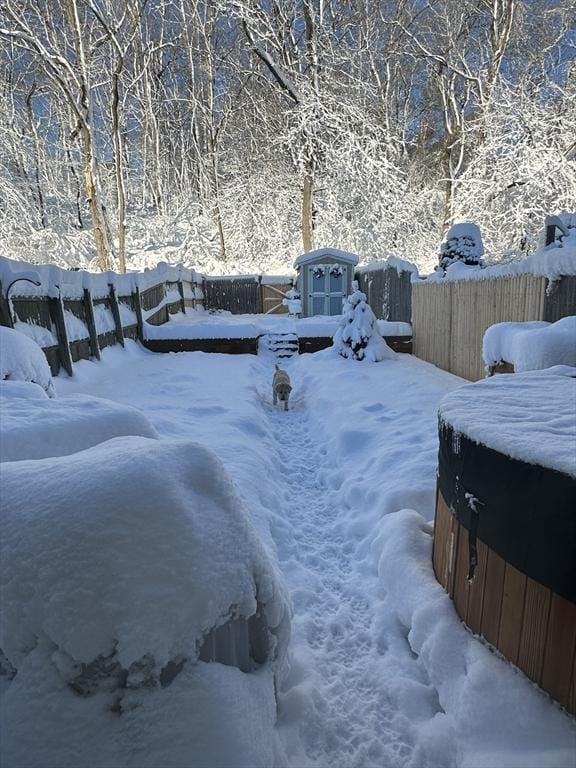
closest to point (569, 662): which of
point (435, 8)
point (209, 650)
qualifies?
point (209, 650)

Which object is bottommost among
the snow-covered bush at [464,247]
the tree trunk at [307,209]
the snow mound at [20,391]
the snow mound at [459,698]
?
the snow mound at [459,698]

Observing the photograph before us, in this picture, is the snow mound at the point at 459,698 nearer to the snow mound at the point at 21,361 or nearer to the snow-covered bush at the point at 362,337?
the snow mound at the point at 21,361

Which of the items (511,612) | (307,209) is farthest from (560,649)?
(307,209)

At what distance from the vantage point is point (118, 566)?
142cm

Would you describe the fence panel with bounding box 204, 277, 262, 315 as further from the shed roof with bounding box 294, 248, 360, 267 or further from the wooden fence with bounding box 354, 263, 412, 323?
the wooden fence with bounding box 354, 263, 412, 323

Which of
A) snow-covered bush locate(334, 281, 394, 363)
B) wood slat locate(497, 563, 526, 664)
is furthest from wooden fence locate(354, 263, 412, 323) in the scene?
wood slat locate(497, 563, 526, 664)

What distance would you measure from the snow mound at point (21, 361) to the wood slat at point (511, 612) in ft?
13.9

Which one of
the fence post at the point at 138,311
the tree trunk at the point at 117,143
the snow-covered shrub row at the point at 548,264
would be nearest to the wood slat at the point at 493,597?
the snow-covered shrub row at the point at 548,264

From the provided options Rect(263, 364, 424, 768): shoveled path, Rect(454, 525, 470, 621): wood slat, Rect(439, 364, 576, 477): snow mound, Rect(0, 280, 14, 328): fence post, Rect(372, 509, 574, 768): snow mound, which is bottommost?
Rect(263, 364, 424, 768): shoveled path

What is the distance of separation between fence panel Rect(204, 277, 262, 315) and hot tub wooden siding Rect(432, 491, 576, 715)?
20.7 meters

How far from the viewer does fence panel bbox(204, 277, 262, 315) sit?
2234 centimetres

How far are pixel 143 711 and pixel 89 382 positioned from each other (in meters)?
7.67

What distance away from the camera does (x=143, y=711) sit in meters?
1.37

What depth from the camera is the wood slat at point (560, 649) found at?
1740 mm
